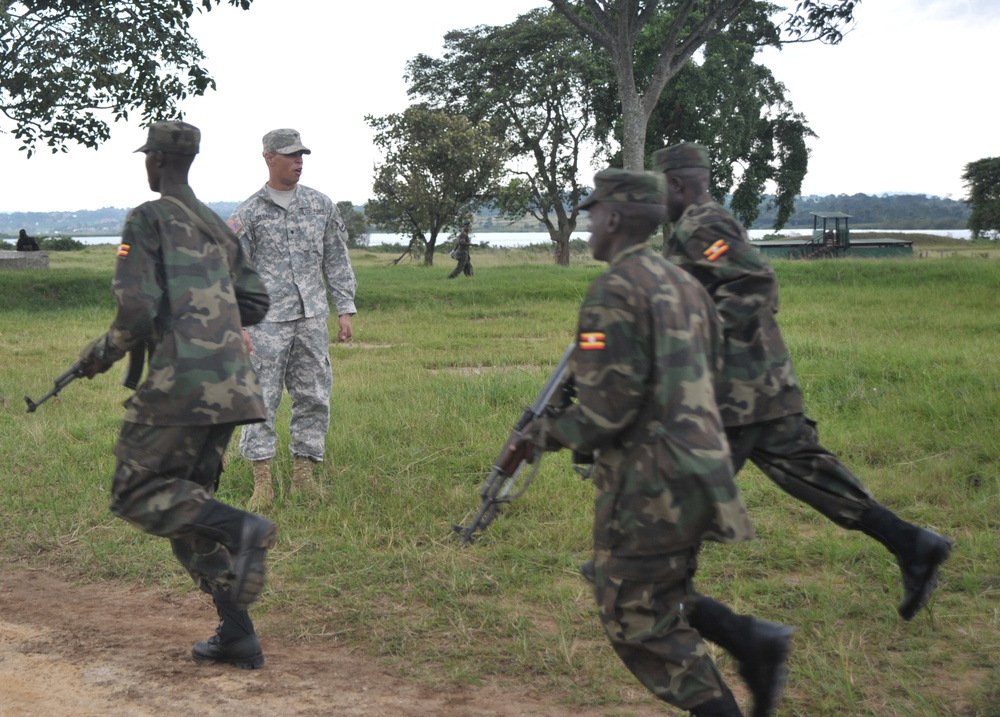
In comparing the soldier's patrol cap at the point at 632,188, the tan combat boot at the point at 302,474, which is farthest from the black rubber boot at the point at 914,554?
the tan combat boot at the point at 302,474

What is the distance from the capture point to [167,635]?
479 cm

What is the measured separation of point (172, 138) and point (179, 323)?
722 millimetres

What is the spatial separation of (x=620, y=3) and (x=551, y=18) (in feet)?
58.9

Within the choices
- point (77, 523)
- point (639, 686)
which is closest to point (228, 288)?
point (639, 686)

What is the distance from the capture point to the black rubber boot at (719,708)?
3.12 m

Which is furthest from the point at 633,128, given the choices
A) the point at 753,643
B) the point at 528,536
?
the point at 753,643

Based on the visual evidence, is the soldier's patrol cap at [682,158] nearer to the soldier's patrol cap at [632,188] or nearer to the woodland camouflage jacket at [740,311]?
the woodland camouflage jacket at [740,311]

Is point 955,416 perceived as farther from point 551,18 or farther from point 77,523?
point 551,18

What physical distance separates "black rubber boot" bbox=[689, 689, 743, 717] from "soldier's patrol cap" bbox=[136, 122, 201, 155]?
273 cm

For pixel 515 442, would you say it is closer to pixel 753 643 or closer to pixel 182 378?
pixel 753 643

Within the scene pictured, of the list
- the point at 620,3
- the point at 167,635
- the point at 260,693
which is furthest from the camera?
the point at 620,3

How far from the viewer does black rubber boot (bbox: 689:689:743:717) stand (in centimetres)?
312

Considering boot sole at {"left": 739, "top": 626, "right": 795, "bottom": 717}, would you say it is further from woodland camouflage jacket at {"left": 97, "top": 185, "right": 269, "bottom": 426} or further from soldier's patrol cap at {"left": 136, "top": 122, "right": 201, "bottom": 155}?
soldier's patrol cap at {"left": 136, "top": 122, "right": 201, "bottom": 155}

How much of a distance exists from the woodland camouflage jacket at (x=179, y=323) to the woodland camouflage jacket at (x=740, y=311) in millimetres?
1725
